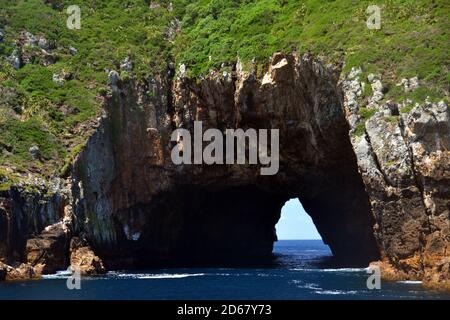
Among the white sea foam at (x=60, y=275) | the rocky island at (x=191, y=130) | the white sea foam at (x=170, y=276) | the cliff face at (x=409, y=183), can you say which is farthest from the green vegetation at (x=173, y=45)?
the white sea foam at (x=170, y=276)

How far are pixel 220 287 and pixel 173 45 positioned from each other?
3682cm

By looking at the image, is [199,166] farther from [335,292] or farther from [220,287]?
[335,292]

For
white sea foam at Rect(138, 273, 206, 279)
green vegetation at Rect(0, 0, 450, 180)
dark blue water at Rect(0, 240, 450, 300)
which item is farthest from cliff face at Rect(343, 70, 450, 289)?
white sea foam at Rect(138, 273, 206, 279)

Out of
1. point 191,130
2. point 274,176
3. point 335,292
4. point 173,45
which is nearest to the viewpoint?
point 335,292

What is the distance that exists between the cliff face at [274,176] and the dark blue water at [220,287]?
4.16 metres

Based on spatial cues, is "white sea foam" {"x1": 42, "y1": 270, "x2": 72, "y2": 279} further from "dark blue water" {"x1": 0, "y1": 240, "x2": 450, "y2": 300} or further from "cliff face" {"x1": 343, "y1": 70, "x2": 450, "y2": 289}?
"cliff face" {"x1": 343, "y1": 70, "x2": 450, "y2": 289}

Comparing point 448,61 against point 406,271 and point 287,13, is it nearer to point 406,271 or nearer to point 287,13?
point 406,271

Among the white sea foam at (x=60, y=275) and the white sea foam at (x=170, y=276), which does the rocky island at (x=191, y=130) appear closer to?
the white sea foam at (x=60, y=275)

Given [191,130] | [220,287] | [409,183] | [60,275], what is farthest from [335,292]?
[191,130]

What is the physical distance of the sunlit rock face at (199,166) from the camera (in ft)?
206

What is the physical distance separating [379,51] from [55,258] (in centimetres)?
3328

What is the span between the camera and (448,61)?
5319cm

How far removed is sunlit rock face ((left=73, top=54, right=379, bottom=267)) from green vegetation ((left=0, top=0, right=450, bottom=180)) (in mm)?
2066

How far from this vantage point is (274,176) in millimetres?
70562
